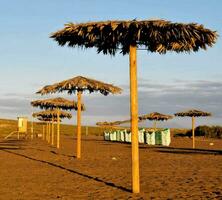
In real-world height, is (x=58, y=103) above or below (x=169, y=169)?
above

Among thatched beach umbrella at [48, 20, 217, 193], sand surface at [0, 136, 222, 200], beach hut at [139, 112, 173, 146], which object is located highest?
thatched beach umbrella at [48, 20, 217, 193]

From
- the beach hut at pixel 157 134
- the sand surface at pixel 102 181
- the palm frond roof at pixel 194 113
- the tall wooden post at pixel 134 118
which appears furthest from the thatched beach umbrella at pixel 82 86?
the beach hut at pixel 157 134

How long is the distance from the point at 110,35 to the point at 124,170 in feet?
20.2

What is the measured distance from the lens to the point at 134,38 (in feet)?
34.3

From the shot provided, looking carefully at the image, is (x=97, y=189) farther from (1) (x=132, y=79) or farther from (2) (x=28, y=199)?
(1) (x=132, y=79)

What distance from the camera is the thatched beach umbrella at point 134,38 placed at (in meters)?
9.97

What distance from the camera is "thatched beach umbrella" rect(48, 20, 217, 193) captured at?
392 inches

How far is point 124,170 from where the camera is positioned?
15.3 metres

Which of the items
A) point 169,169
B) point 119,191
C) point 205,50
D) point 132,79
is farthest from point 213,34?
point 169,169

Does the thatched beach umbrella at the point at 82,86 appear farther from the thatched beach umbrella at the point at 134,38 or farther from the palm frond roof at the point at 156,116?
the palm frond roof at the point at 156,116

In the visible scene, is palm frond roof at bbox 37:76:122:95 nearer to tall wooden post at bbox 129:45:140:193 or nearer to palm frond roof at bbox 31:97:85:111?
palm frond roof at bbox 31:97:85:111

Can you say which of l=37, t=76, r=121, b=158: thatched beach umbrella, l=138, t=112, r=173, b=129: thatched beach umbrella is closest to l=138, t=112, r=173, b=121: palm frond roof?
l=138, t=112, r=173, b=129: thatched beach umbrella

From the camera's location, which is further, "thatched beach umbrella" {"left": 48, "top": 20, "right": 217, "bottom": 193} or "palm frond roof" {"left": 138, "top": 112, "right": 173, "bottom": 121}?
"palm frond roof" {"left": 138, "top": 112, "right": 173, "bottom": 121}

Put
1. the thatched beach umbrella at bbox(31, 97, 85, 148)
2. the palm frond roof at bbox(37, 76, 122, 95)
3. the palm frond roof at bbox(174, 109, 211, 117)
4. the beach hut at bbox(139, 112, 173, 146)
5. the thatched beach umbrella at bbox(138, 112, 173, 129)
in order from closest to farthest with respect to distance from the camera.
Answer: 1. the palm frond roof at bbox(37, 76, 122, 95)
2. the thatched beach umbrella at bbox(31, 97, 85, 148)
3. the palm frond roof at bbox(174, 109, 211, 117)
4. the beach hut at bbox(139, 112, 173, 146)
5. the thatched beach umbrella at bbox(138, 112, 173, 129)
